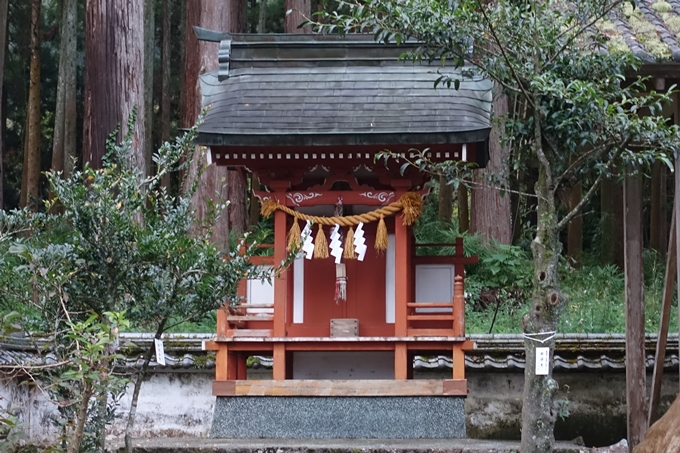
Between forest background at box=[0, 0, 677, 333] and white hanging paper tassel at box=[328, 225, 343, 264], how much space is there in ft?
5.45

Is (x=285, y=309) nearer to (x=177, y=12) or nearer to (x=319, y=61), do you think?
(x=319, y=61)

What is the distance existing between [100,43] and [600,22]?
22.4 ft

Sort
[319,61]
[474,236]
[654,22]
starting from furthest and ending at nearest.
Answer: [474,236] < [319,61] < [654,22]

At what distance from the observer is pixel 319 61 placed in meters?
10.7

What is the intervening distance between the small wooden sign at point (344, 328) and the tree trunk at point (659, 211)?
10.3 m

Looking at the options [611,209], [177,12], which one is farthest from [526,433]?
[177,12]

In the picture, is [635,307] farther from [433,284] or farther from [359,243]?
[359,243]

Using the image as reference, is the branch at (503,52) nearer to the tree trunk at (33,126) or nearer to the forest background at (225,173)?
the forest background at (225,173)

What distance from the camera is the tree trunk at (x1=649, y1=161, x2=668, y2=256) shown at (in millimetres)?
18406

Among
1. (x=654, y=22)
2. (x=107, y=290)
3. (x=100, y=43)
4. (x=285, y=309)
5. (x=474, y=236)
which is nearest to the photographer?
(x=107, y=290)

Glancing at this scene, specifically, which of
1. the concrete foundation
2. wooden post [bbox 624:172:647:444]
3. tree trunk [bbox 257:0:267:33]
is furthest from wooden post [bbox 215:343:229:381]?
tree trunk [bbox 257:0:267:33]

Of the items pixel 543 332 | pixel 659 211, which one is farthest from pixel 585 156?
pixel 659 211

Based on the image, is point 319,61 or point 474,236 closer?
point 319,61

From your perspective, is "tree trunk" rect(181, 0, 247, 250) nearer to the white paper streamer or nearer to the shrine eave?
the white paper streamer
